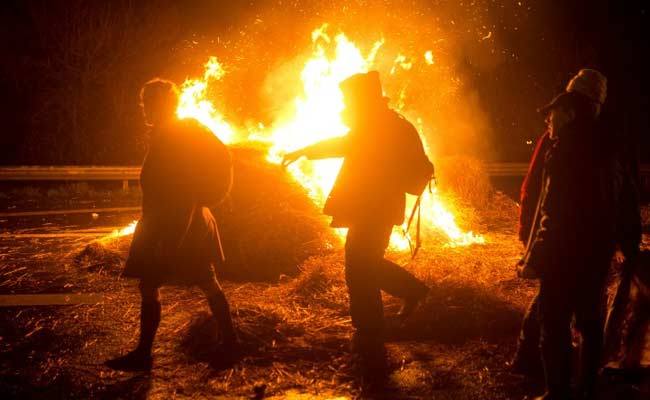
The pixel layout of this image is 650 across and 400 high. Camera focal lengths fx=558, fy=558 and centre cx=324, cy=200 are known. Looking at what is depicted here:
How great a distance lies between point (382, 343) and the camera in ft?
14.9

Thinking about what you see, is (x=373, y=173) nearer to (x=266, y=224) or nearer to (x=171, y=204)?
(x=171, y=204)

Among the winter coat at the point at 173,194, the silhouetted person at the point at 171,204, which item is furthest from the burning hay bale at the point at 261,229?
the winter coat at the point at 173,194

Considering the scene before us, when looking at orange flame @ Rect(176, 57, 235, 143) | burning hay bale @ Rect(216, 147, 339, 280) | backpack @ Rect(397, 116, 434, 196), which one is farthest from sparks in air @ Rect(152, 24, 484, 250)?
backpack @ Rect(397, 116, 434, 196)

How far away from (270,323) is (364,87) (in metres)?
2.26

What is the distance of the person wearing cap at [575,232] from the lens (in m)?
3.30

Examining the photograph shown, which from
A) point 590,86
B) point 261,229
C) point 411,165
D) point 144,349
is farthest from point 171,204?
point 261,229

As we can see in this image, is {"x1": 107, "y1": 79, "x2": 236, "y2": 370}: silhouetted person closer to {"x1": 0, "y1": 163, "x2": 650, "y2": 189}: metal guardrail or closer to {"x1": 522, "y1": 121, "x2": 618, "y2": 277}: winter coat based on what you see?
{"x1": 522, "y1": 121, "x2": 618, "y2": 277}: winter coat

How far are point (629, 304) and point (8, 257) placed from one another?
7.89 meters

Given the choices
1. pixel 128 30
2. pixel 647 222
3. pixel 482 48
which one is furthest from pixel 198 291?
pixel 128 30

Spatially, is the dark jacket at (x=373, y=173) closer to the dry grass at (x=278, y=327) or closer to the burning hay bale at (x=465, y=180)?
the dry grass at (x=278, y=327)

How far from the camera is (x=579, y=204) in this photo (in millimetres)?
3299

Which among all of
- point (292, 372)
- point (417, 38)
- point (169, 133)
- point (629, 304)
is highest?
point (417, 38)

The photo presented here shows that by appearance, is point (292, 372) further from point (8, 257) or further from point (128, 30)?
point (128, 30)

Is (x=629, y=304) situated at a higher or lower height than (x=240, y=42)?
lower
